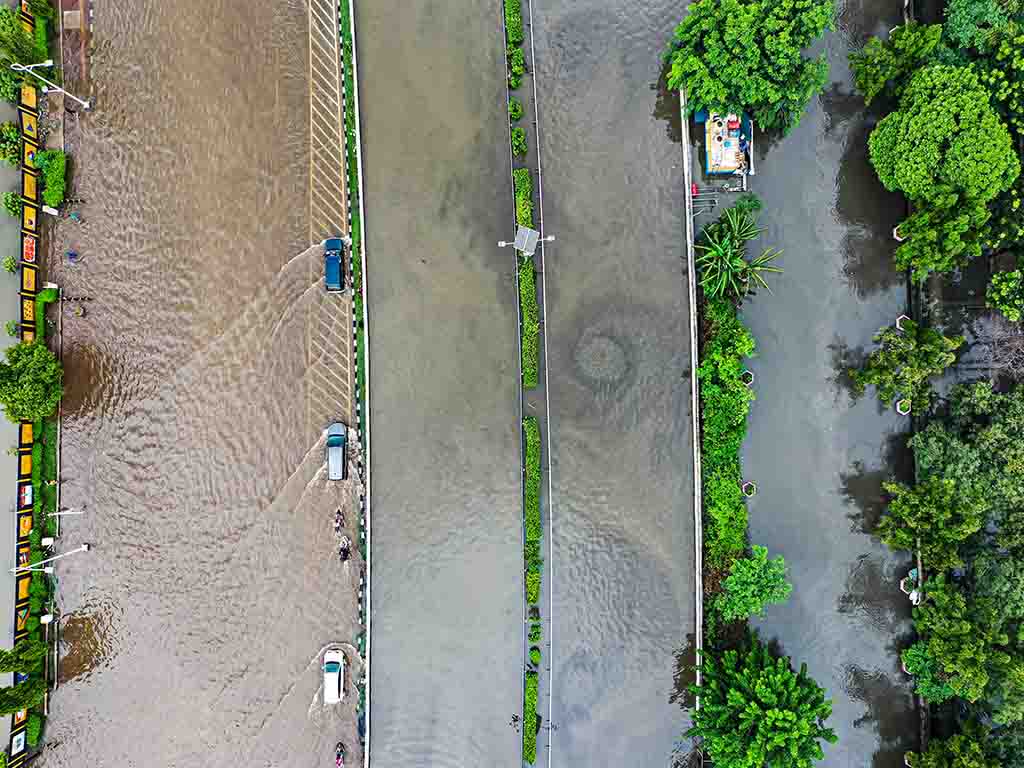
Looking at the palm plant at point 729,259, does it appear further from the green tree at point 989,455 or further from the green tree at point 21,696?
the green tree at point 21,696

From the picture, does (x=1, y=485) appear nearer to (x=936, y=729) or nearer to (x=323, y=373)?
(x=323, y=373)

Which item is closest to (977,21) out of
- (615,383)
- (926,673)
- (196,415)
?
(615,383)

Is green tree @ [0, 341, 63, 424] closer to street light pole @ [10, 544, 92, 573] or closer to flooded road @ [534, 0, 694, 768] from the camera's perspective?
street light pole @ [10, 544, 92, 573]

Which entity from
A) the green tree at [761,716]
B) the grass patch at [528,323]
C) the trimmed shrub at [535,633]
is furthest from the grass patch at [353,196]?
the green tree at [761,716]

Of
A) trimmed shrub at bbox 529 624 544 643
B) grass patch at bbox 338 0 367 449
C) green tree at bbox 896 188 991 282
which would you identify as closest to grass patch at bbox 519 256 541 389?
grass patch at bbox 338 0 367 449

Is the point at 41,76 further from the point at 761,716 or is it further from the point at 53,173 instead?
the point at 761,716

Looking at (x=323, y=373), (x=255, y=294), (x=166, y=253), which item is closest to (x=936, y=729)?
(x=323, y=373)

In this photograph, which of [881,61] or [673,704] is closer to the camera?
[881,61]
